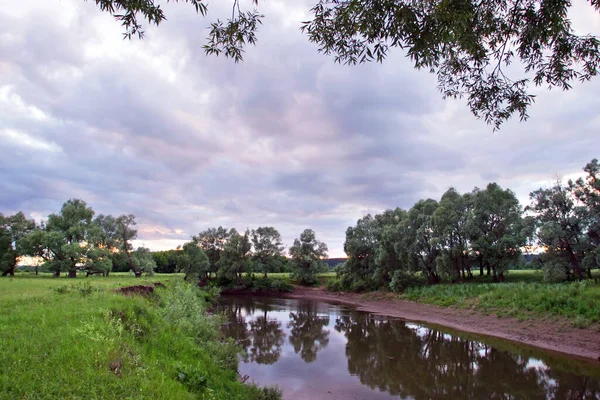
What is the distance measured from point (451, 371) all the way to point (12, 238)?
165ft

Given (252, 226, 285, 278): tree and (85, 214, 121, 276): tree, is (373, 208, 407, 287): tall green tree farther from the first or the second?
(85, 214, 121, 276): tree

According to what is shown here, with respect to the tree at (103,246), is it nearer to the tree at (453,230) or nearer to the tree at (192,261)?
the tree at (192,261)

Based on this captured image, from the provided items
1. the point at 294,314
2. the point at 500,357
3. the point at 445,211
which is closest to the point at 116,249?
the point at 294,314

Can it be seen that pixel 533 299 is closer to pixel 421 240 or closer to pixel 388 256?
pixel 421 240

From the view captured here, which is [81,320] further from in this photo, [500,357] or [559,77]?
[500,357]

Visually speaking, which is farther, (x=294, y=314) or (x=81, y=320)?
(x=294, y=314)

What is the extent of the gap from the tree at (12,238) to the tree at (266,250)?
32.7m

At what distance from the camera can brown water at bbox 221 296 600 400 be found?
12.4 meters

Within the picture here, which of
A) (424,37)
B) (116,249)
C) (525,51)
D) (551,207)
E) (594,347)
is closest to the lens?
(424,37)

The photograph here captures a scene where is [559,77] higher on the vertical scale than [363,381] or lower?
higher

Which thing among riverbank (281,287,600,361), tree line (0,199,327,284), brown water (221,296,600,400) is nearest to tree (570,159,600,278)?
riverbank (281,287,600,361)

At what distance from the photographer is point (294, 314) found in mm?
34344

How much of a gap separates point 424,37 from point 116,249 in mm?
51667

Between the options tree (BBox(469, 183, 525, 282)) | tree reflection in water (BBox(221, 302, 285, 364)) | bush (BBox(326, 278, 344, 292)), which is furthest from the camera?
bush (BBox(326, 278, 344, 292))
